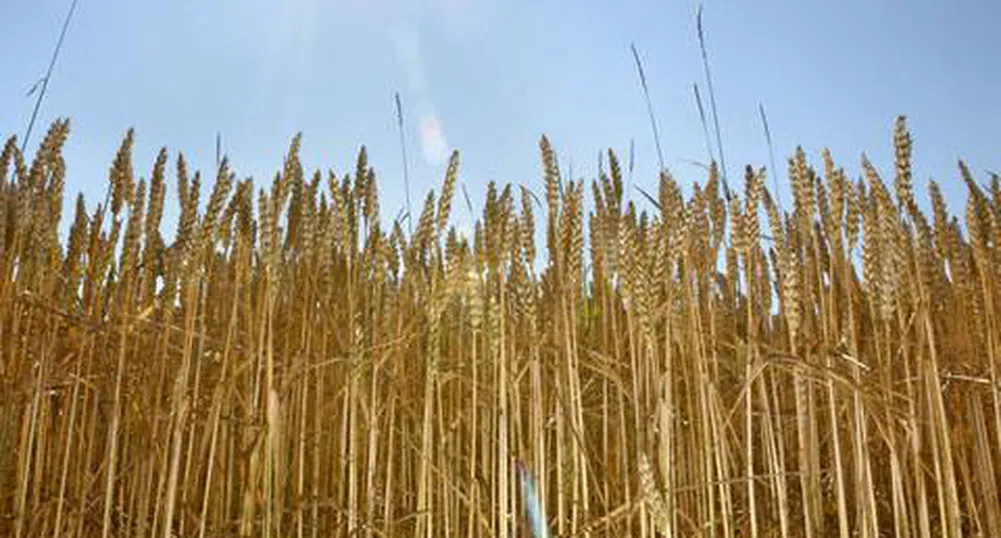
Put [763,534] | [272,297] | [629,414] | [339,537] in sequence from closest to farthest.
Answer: [272,297]
[339,537]
[763,534]
[629,414]

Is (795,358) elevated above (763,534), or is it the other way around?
(795,358)

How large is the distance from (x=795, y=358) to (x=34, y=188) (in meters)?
1.58

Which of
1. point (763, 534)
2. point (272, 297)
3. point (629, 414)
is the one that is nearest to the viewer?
point (272, 297)

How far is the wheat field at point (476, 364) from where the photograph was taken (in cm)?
160

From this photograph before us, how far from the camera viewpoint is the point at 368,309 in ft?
6.47

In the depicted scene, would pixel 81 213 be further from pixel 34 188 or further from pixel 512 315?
pixel 512 315

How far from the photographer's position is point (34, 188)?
1998mm

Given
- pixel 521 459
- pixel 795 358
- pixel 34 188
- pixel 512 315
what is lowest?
pixel 521 459

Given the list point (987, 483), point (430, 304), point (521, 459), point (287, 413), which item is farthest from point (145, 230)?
point (987, 483)

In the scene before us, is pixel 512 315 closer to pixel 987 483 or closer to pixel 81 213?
pixel 987 483

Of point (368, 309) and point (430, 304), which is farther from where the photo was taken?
point (368, 309)

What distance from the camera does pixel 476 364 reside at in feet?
6.14

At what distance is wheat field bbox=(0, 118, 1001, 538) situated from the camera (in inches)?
63.2

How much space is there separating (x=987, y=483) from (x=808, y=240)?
0.62 meters
